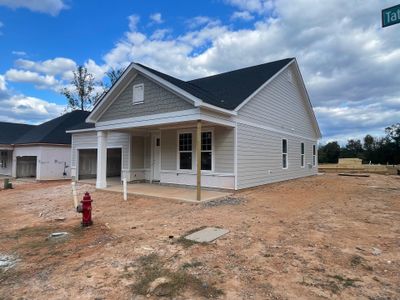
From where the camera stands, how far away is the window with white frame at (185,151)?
40.7 feet

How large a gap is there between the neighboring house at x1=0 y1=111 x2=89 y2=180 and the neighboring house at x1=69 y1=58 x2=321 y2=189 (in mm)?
2233

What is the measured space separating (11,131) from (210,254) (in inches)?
1057

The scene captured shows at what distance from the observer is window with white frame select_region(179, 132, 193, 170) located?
1240 centimetres

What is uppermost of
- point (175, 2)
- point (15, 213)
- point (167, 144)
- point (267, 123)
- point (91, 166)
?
point (175, 2)

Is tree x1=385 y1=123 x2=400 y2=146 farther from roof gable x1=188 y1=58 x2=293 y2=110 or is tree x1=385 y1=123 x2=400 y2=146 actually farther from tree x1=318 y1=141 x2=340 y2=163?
roof gable x1=188 y1=58 x2=293 y2=110

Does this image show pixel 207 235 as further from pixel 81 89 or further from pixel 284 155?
A: pixel 81 89

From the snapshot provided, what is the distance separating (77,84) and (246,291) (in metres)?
38.5

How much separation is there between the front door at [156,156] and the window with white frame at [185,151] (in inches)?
62.4

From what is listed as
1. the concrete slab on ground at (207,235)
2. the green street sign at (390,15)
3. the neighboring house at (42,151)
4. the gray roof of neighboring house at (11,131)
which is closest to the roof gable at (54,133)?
the neighboring house at (42,151)

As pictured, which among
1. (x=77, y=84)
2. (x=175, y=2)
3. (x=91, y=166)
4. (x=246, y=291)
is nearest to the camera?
(x=246, y=291)

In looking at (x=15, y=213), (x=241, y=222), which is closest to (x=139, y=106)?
(x=15, y=213)

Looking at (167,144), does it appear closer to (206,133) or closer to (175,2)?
(206,133)

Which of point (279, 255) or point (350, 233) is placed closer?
point (279, 255)

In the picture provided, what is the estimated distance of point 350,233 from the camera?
5.51m
